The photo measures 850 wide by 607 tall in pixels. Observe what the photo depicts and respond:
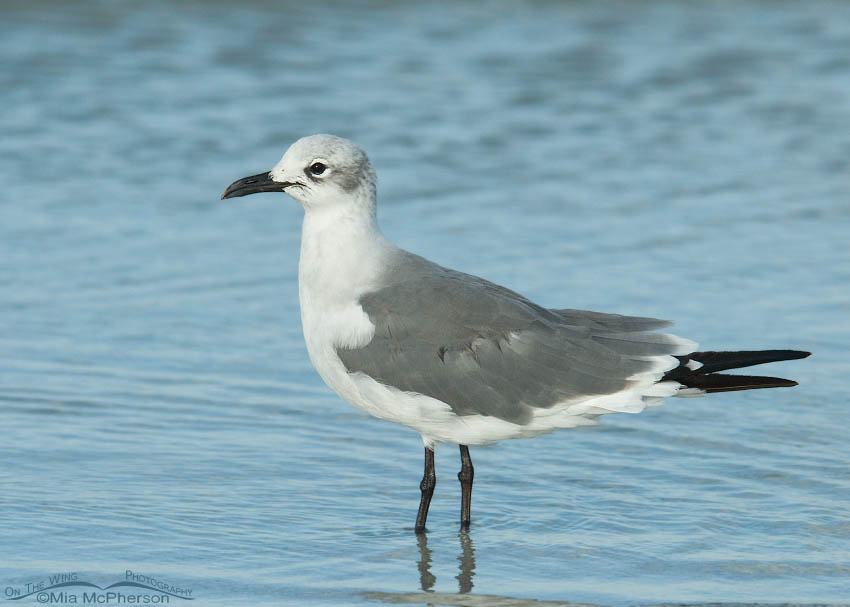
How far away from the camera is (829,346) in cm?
745

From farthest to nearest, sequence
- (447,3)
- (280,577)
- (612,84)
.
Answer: (447,3), (612,84), (280,577)

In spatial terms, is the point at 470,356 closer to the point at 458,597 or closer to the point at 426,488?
the point at 426,488

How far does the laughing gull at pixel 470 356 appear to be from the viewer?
531 centimetres

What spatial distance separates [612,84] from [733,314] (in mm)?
6363

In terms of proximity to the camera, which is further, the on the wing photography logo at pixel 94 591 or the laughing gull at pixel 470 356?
the laughing gull at pixel 470 356

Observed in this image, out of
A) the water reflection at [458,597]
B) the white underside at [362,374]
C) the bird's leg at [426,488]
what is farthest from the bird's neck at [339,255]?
the water reflection at [458,597]

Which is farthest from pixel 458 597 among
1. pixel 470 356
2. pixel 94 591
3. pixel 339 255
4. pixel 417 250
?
pixel 417 250

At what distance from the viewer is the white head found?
221 inches

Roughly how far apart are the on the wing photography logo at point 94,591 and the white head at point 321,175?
162cm

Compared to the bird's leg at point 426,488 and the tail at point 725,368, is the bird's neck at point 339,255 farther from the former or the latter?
the tail at point 725,368

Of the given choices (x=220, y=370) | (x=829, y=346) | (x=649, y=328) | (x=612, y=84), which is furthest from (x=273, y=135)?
(x=649, y=328)

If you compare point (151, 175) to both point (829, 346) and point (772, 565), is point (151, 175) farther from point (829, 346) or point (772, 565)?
point (772, 565)

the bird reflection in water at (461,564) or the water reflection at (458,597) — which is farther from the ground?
the bird reflection in water at (461,564)

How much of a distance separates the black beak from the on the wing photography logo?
159cm
